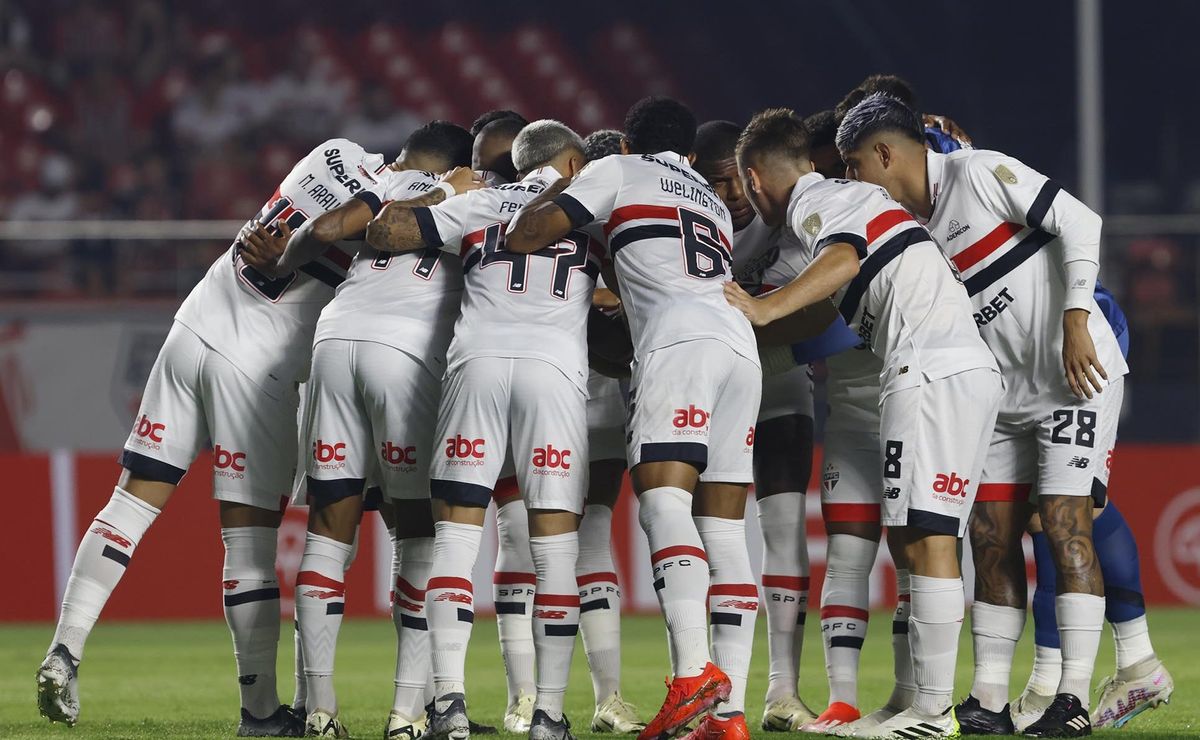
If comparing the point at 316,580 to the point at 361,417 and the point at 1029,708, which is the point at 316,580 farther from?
the point at 1029,708

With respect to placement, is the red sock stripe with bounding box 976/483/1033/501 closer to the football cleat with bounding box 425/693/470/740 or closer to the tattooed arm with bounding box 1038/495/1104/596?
the tattooed arm with bounding box 1038/495/1104/596

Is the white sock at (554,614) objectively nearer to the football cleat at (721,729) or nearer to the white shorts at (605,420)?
the football cleat at (721,729)

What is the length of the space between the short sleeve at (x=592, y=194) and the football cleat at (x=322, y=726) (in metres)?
1.86

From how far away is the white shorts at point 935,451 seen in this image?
16.9 feet

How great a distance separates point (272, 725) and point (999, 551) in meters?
2.63

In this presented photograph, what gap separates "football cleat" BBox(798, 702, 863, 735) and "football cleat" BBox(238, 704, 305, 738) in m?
1.78

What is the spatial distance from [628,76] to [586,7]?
1.34 m

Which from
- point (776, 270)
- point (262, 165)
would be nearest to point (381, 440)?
point (776, 270)

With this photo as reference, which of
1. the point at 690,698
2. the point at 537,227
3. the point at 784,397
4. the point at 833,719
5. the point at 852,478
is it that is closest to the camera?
the point at 690,698

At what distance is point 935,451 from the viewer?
5.17 m

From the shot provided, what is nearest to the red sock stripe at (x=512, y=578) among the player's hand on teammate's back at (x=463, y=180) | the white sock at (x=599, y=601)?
the white sock at (x=599, y=601)

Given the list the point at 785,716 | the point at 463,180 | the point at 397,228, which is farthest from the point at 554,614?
the point at 463,180

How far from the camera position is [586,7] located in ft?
62.2

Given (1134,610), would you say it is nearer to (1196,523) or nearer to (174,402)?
(174,402)
